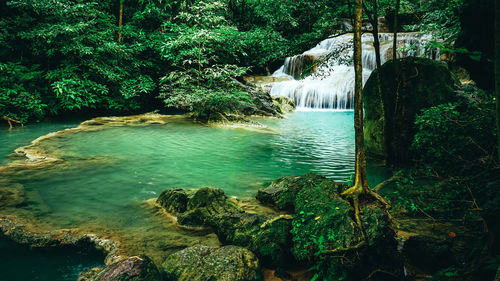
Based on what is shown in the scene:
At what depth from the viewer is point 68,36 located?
11836 millimetres

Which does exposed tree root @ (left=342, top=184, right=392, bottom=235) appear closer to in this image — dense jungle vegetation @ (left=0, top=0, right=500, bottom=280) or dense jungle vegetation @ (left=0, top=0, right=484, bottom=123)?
dense jungle vegetation @ (left=0, top=0, right=500, bottom=280)

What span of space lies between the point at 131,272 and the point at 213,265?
82 cm

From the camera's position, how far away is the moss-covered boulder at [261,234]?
328cm

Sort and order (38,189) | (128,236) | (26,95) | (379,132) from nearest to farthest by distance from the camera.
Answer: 1. (128,236)
2. (38,189)
3. (379,132)
4. (26,95)

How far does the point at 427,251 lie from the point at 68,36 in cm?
1432

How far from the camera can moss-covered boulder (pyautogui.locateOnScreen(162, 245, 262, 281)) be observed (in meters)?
2.87

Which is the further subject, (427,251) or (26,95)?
(26,95)

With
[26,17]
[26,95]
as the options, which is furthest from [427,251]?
[26,17]

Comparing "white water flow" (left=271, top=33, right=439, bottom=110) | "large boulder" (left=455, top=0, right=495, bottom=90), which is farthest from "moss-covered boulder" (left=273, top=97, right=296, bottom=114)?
"large boulder" (left=455, top=0, right=495, bottom=90)

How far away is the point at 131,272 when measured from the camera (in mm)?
2543

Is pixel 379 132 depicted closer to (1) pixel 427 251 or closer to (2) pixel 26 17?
(1) pixel 427 251

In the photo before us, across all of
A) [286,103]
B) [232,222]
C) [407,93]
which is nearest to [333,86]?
[286,103]

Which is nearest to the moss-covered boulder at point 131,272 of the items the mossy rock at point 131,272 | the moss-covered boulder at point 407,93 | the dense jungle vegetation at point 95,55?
the mossy rock at point 131,272

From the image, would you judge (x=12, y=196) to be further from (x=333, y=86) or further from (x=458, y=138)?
(x=333, y=86)
